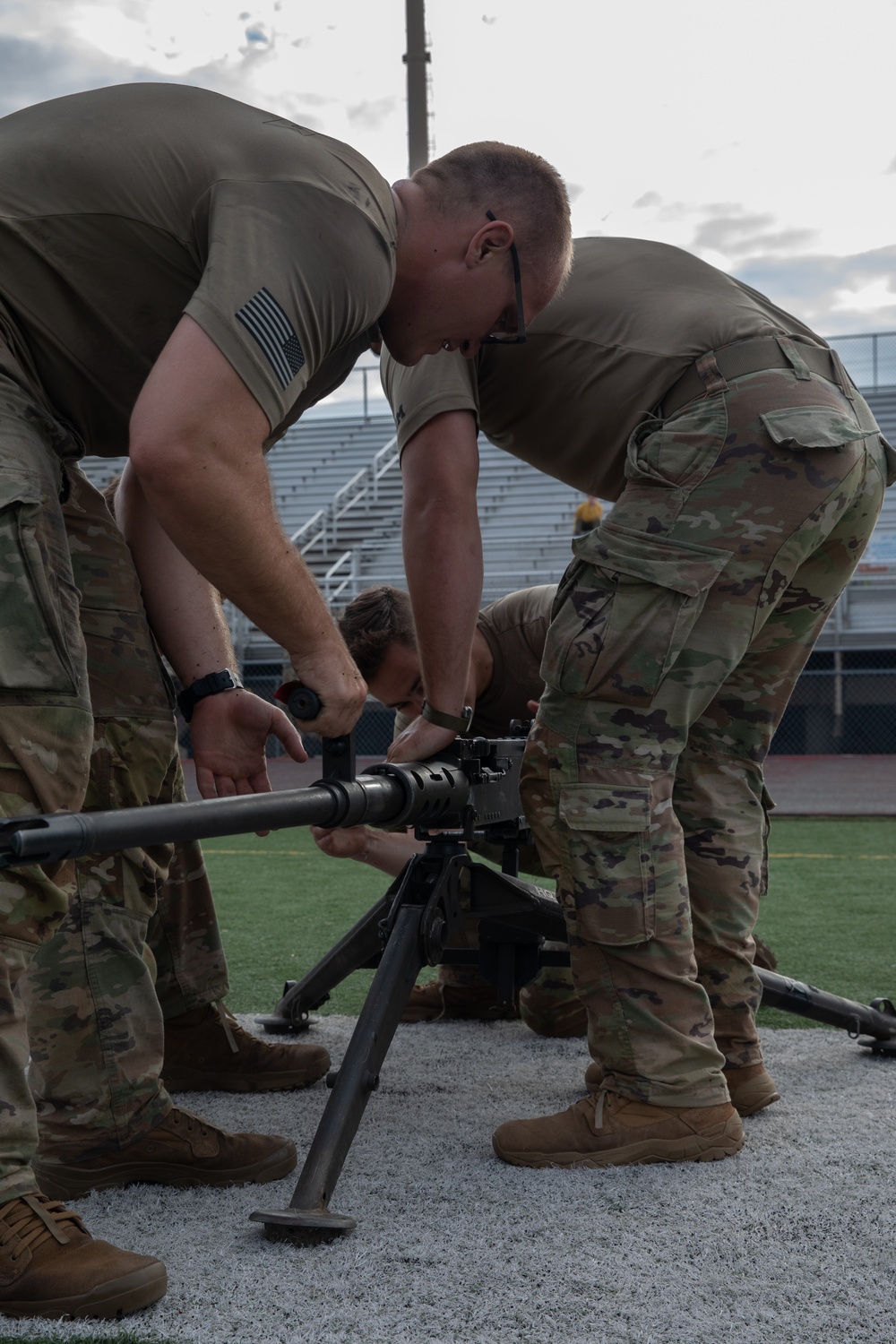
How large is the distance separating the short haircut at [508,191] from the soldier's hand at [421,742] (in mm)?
826

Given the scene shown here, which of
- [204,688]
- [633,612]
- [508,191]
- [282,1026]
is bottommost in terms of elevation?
[282,1026]

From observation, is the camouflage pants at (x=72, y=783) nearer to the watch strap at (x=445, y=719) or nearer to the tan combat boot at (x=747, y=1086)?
the watch strap at (x=445, y=719)

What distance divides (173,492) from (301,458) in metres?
20.8

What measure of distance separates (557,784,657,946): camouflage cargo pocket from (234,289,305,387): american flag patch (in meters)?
0.91

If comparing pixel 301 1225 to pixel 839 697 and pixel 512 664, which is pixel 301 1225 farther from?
pixel 839 697

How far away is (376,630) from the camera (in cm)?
296

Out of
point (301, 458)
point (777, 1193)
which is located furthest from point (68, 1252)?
point (301, 458)

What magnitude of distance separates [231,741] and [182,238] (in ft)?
A: 2.65

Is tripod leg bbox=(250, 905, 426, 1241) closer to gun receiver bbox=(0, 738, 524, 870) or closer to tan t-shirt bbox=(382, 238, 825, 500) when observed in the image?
gun receiver bbox=(0, 738, 524, 870)

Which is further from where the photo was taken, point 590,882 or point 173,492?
point 590,882

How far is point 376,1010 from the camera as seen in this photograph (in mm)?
1890

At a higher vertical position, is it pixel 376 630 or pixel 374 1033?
pixel 376 630

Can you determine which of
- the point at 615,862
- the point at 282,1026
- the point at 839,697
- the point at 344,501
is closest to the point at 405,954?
the point at 615,862

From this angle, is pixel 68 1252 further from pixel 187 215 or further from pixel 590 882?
pixel 187 215
